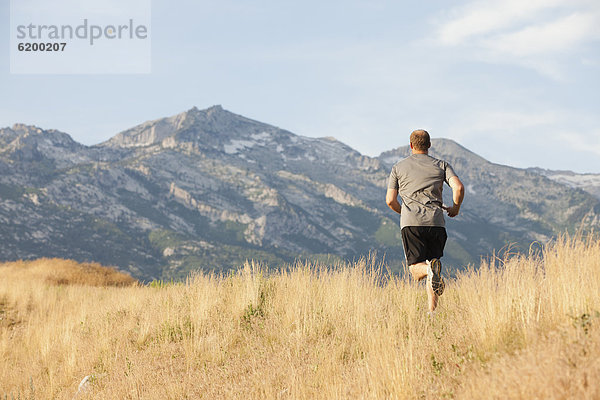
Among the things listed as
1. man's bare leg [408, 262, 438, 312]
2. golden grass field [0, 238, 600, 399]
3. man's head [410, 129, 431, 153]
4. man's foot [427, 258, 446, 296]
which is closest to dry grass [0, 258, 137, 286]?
golden grass field [0, 238, 600, 399]

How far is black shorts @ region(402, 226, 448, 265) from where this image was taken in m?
6.70

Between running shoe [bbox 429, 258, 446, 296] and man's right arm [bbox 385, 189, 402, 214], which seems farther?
man's right arm [bbox 385, 189, 402, 214]

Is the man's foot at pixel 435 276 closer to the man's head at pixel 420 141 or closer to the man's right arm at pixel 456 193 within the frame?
the man's right arm at pixel 456 193

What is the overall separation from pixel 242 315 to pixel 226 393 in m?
3.06

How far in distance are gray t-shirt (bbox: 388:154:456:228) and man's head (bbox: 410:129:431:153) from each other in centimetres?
14

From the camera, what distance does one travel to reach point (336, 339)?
6.97 meters

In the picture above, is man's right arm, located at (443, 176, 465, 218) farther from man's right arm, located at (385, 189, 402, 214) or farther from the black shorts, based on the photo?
man's right arm, located at (385, 189, 402, 214)

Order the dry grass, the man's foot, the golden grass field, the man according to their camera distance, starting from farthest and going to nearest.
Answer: the dry grass, the man, the man's foot, the golden grass field

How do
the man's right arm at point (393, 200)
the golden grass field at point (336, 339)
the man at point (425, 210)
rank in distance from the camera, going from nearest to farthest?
1. the golden grass field at point (336, 339)
2. the man at point (425, 210)
3. the man's right arm at point (393, 200)

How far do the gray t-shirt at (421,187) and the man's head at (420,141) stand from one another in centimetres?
14

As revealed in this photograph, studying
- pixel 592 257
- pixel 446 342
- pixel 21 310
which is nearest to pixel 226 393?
pixel 446 342

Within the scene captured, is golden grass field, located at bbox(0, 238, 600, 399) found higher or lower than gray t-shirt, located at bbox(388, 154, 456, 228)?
lower

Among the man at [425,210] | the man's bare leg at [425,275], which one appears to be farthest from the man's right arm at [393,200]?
the man's bare leg at [425,275]

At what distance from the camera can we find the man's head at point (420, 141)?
7156 mm
